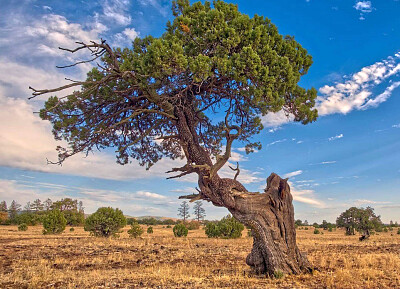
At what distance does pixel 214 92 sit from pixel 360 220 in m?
31.8

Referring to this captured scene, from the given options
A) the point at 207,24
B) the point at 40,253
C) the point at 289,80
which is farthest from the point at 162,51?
the point at 40,253

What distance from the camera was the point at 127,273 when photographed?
938 cm

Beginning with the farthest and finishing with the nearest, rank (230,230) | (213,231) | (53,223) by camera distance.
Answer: (53,223)
(213,231)
(230,230)

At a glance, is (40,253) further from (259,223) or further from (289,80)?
(289,80)

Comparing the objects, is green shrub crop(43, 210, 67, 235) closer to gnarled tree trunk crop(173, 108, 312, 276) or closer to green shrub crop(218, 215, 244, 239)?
green shrub crop(218, 215, 244, 239)

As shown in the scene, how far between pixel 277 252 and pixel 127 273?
4.95 metres

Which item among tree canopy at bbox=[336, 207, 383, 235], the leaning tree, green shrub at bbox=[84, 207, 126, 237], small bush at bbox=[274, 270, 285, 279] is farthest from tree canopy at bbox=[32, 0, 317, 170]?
tree canopy at bbox=[336, 207, 383, 235]

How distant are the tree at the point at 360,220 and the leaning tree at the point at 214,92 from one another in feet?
95.8

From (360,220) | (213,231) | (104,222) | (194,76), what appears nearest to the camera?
(194,76)

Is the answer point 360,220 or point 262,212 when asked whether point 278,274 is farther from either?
point 360,220

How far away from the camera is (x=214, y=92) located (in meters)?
10.2

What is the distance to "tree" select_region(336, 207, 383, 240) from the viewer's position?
32906 mm

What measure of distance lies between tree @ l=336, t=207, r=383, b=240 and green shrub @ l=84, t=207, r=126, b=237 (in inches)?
1063

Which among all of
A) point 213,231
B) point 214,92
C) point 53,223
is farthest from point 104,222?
point 214,92
